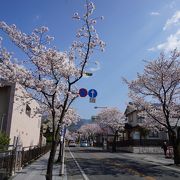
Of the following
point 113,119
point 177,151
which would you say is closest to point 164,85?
point 177,151

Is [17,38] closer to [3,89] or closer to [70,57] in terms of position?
[70,57]

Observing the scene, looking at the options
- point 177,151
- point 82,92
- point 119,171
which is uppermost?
point 82,92

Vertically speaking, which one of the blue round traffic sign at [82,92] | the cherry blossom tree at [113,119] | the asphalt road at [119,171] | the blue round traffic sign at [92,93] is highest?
the cherry blossom tree at [113,119]

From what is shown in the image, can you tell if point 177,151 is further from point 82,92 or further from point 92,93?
point 82,92

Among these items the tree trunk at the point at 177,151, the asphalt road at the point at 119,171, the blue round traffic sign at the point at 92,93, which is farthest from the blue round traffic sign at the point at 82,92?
the tree trunk at the point at 177,151

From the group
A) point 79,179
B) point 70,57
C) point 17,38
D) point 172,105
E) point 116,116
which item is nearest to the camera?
point 17,38

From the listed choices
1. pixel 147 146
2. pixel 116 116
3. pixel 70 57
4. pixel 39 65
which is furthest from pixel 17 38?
pixel 116 116

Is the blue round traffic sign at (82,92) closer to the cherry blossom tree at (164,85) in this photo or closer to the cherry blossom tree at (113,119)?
the cherry blossom tree at (164,85)

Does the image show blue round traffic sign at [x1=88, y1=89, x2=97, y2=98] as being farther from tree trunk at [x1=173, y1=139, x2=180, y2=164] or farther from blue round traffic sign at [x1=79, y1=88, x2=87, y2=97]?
tree trunk at [x1=173, y1=139, x2=180, y2=164]

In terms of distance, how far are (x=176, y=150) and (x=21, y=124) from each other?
1402 centimetres

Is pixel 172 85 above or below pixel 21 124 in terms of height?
above

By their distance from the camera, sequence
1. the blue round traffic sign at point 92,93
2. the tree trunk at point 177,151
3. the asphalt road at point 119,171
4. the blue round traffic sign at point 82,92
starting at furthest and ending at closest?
the tree trunk at point 177,151 → the blue round traffic sign at point 92,93 → the asphalt road at point 119,171 → the blue round traffic sign at point 82,92

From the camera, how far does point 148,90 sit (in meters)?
23.9

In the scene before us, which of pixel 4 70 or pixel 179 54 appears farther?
pixel 179 54
